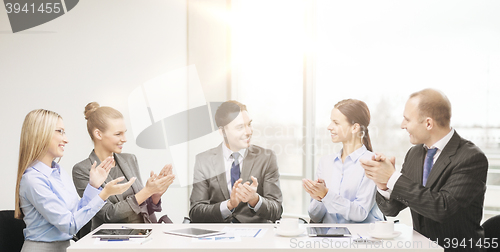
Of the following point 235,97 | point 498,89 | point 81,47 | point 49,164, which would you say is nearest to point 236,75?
point 235,97

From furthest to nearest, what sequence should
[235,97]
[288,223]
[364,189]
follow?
[235,97] < [364,189] < [288,223]

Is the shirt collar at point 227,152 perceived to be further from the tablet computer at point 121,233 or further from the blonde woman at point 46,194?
the tablet computer at point 121,233

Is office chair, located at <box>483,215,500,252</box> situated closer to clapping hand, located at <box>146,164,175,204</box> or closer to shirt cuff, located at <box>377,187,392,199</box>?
shirt cuff, located at <box>377,187,392,199</box>

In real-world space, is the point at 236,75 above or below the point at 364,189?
above

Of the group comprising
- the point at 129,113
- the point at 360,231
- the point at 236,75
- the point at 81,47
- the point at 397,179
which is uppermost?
the point at 81,47

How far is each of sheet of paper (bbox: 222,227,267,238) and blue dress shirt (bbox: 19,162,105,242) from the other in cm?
91

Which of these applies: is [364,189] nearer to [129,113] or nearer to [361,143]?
[361,143]

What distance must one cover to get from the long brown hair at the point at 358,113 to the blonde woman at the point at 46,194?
6.30 ft

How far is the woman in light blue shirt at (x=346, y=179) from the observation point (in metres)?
3.47

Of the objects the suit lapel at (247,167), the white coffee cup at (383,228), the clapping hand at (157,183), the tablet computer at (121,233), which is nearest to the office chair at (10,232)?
the tablet computer at (121,233)

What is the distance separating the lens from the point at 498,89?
→ 390 centimetres

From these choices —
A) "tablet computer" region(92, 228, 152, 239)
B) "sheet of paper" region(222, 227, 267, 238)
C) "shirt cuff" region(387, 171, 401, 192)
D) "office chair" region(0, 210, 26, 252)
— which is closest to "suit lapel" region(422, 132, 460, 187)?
"shirt cuff" region(387, 171, 401, 192)

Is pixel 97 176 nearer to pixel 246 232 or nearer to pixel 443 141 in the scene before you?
pixel 246 232

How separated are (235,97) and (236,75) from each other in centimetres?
22
